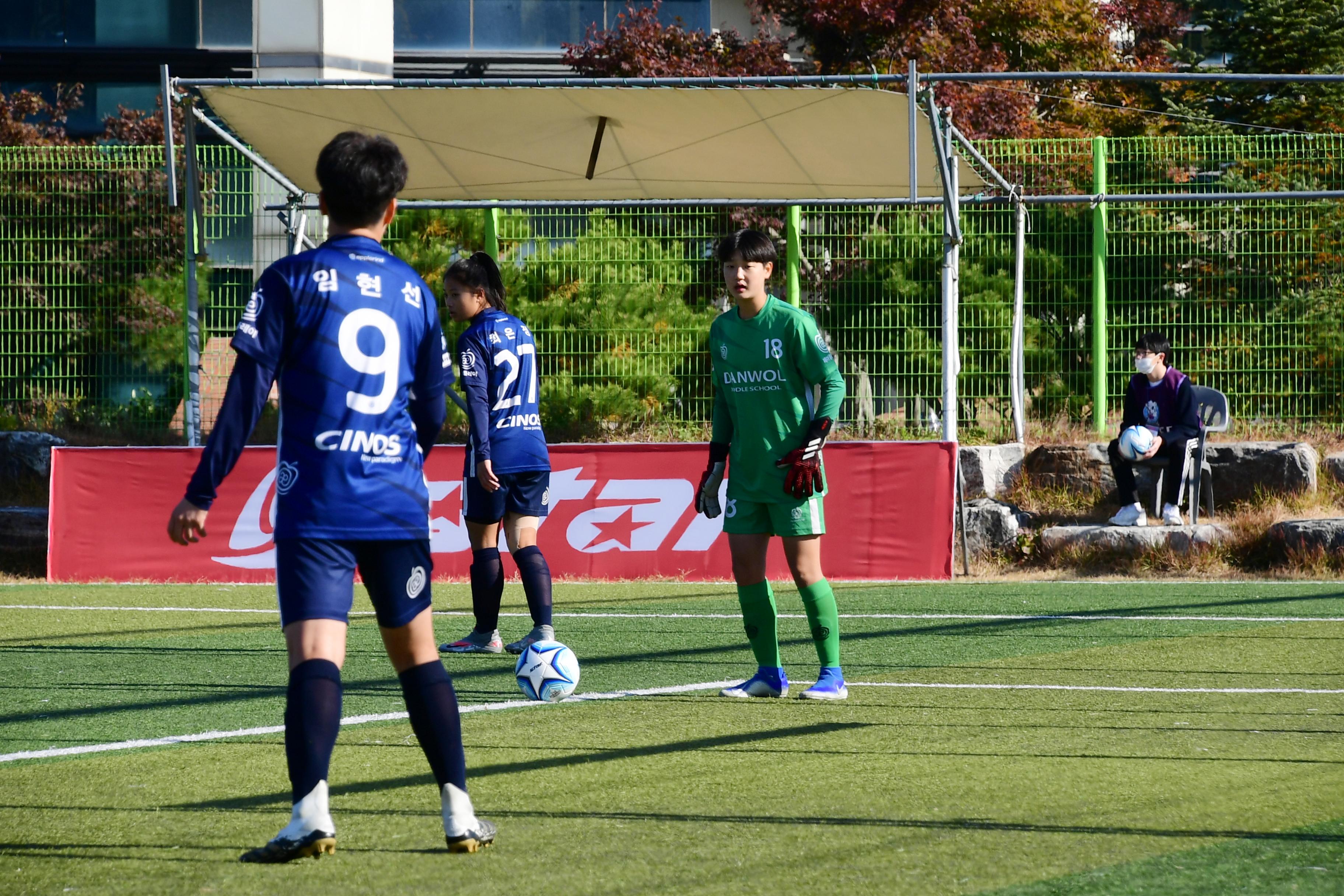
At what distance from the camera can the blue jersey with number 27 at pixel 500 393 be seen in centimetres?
735

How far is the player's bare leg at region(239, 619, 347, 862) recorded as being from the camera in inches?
135

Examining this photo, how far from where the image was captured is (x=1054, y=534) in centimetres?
1256

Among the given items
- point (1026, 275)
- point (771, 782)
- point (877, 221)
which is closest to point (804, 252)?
point (877, 221)

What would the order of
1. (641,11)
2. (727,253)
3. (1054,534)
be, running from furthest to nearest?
1. (641,11)
2. (1054,534)
3. (727,253)

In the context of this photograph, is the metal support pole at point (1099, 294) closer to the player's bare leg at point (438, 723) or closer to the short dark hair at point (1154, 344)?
the short dark hair at point (1154, 344)

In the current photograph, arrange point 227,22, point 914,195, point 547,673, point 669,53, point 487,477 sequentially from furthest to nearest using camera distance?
point 227,22 < point 669,53 < point 914,195 < point 487,477 < point 547,673

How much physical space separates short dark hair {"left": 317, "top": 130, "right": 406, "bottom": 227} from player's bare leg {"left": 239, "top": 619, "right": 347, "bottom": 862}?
3.33 feet

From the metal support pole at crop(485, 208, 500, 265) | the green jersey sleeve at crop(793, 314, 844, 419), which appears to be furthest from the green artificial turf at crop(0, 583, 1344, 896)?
the metal support pole at crop(485, 208, 500, 265)

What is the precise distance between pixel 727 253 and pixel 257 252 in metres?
9.11

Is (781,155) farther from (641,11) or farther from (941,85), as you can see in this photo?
(641,11)

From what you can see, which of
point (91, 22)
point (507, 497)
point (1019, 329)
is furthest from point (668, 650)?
point (91, 22)

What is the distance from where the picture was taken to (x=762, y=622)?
621 centimetres

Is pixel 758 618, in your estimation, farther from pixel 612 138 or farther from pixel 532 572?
pixel 612 138

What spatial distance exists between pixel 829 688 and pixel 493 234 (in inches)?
368
